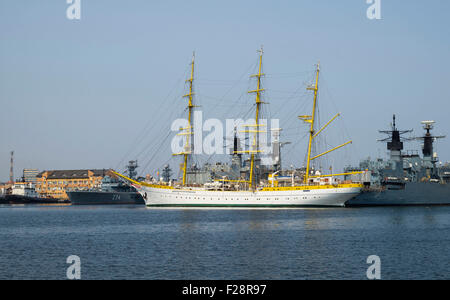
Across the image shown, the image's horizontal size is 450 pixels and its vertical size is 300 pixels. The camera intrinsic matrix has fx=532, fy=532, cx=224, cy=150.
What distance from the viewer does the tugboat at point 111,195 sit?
14838cm

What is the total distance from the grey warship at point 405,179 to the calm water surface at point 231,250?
40.5m

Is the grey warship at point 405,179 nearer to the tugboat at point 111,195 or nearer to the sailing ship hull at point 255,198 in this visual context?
the sailing ship hull at point 255,198

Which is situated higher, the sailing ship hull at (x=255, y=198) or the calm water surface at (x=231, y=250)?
the sailing ship hull at (x=255, y=198)

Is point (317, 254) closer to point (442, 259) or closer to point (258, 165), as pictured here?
point (442, 259)

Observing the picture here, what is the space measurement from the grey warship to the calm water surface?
40.5m

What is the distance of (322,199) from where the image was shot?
292 feet
